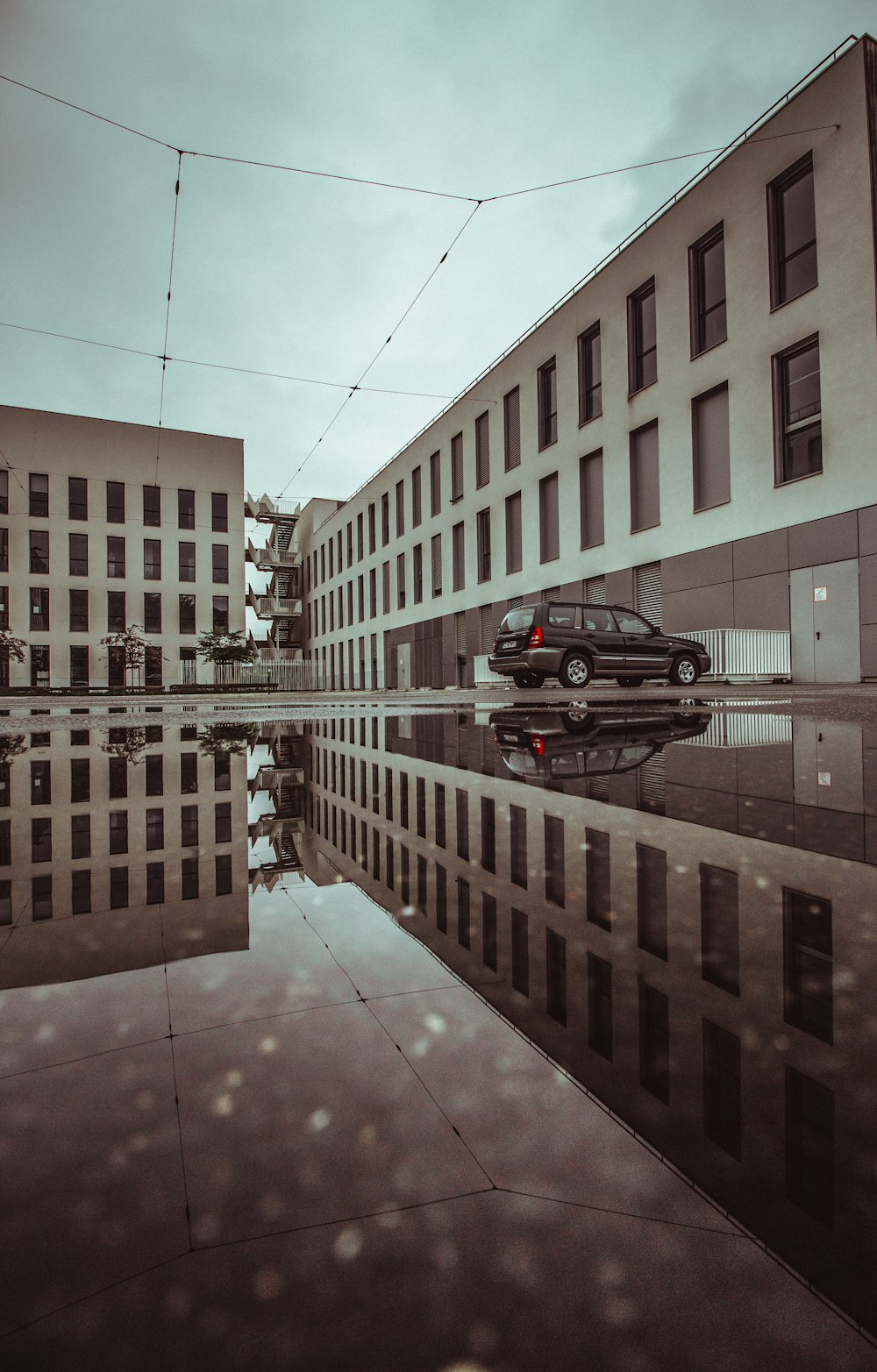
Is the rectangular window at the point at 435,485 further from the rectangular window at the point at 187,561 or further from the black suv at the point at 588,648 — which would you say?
the rectangular window at the point at 187,561

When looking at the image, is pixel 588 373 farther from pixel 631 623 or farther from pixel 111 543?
pixel 111 543

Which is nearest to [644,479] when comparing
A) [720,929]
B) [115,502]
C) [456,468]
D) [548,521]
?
[548,521]

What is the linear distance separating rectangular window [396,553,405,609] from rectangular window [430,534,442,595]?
4.23 m

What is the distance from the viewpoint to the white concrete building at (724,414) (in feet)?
51.9

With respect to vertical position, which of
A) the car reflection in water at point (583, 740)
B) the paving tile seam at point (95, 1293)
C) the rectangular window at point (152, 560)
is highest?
the rectangular window at point (152, 560)

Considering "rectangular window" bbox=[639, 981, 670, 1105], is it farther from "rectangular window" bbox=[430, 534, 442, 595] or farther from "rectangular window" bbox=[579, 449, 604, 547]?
"rectangular window" bbox=[430, 534, 442, 595]

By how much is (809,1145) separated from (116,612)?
51.7 meters

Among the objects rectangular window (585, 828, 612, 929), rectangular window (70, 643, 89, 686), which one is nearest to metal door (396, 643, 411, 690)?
rectangular window (70, 643, 89, 686)

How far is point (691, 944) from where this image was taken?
100 cm

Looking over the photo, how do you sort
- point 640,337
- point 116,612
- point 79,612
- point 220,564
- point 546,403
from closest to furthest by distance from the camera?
point 640,337 → point 546,403 → point 79,612 → point 116,612 → point 220,564

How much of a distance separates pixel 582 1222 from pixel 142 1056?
18.2 inches

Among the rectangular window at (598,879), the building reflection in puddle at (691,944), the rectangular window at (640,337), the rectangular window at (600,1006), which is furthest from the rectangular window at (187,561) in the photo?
the rectangular window at (600,1006)

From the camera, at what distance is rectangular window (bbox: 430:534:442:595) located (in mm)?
34500

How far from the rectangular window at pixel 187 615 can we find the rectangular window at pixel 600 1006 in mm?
51169
